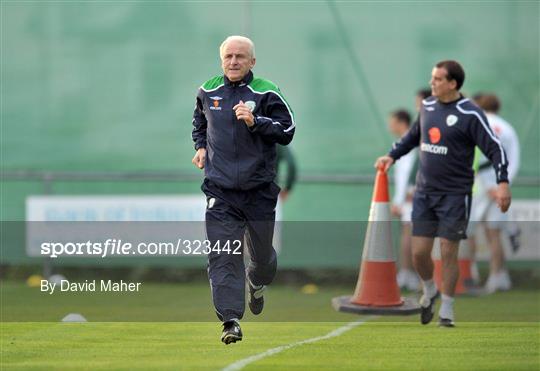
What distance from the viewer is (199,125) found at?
9.46 metres

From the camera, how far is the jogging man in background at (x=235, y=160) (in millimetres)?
9000

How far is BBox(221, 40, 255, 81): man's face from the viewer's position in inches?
354

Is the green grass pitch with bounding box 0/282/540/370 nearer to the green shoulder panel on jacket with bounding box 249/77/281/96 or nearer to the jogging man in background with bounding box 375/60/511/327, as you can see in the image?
the jogging man in background with bounding box 375/60/511/327

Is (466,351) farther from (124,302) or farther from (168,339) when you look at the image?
(124,302)

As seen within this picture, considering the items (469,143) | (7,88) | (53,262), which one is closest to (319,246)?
(53,262)

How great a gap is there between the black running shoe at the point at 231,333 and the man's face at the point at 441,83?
3.06m

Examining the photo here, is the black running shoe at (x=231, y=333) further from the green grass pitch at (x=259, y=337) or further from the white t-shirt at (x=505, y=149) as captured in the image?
the white t-shirt at (x=505, y=149)

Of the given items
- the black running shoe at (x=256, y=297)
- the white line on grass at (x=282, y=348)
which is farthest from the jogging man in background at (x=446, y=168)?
the black running shoe at (x=256, y=297)

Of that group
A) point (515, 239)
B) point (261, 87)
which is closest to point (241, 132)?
point (261, 87)

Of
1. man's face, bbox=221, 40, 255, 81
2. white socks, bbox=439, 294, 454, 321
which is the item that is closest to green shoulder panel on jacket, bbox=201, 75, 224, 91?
man's face, bbox=221, 40, 255, 81

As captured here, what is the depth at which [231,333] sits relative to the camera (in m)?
8.88

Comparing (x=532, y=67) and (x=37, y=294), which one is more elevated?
(x=532, y=67)

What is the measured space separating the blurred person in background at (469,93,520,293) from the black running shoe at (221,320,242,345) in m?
6.92

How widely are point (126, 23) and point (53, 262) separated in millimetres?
3034
